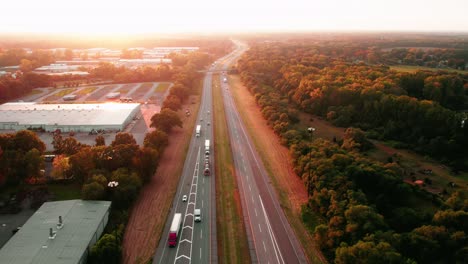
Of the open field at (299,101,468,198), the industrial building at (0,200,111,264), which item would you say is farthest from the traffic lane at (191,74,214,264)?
the open field at (299,101,468,198)

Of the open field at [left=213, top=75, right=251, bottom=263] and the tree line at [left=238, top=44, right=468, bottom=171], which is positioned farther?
the tree line at [left=238, top=44, right=468, bottom=171]

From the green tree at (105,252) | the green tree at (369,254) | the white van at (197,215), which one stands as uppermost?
the green tree at (369,254)

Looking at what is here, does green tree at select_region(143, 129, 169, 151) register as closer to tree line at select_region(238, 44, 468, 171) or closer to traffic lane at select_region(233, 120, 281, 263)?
traffic lane at select_region(233, 120, 281, 263)

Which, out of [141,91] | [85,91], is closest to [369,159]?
[141,91]

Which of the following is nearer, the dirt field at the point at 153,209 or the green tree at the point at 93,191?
the dirt field at the point at 153,209

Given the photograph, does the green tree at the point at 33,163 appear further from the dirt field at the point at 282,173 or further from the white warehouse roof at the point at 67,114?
the dirt field at the point at 282,173

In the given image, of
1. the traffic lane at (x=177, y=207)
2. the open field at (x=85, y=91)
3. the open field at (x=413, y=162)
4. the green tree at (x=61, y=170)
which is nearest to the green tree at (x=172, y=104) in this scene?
the traffic lane at (x=177, y=207)
